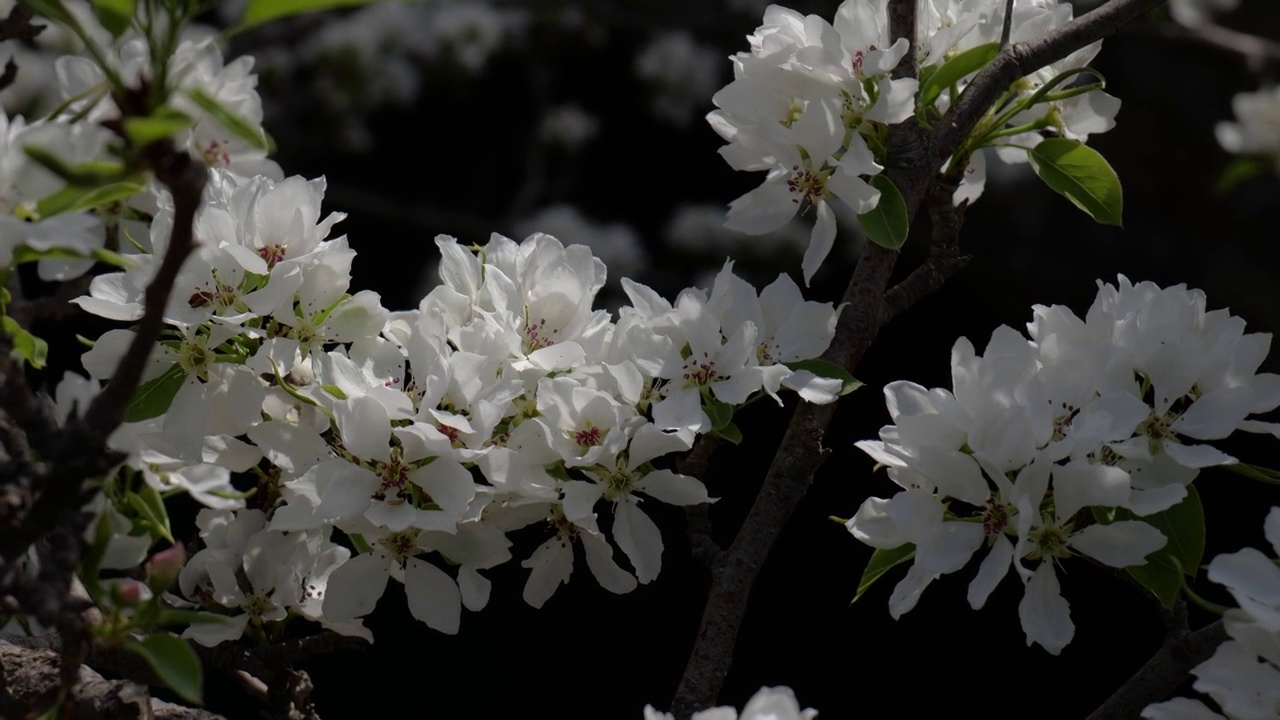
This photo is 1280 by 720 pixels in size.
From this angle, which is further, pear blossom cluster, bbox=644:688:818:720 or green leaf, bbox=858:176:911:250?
green leaf, bbox=858:176:911:250

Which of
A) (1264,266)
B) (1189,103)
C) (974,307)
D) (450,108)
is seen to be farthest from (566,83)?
(1264,266)

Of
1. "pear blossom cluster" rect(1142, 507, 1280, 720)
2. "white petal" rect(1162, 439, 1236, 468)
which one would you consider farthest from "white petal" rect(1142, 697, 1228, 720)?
"white petal" rect(1162, 439, 1236, 468)

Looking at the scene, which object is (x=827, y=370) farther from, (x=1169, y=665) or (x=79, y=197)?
(x=79, y=197)

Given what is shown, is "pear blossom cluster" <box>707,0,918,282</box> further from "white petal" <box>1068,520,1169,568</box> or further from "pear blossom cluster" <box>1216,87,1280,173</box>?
"pear blossom cluster" <box>1216,87,1280,173</box>

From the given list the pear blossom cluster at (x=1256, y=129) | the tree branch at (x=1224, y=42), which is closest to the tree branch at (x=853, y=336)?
the pear blossom cluster at (x=1256, y=129)

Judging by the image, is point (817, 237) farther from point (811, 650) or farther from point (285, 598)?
point (811, 650)

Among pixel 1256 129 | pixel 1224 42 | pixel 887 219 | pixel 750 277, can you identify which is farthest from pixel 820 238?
pixel 750 277

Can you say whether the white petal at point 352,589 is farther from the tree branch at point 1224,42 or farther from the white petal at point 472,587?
the tree branch at point 1224,42
